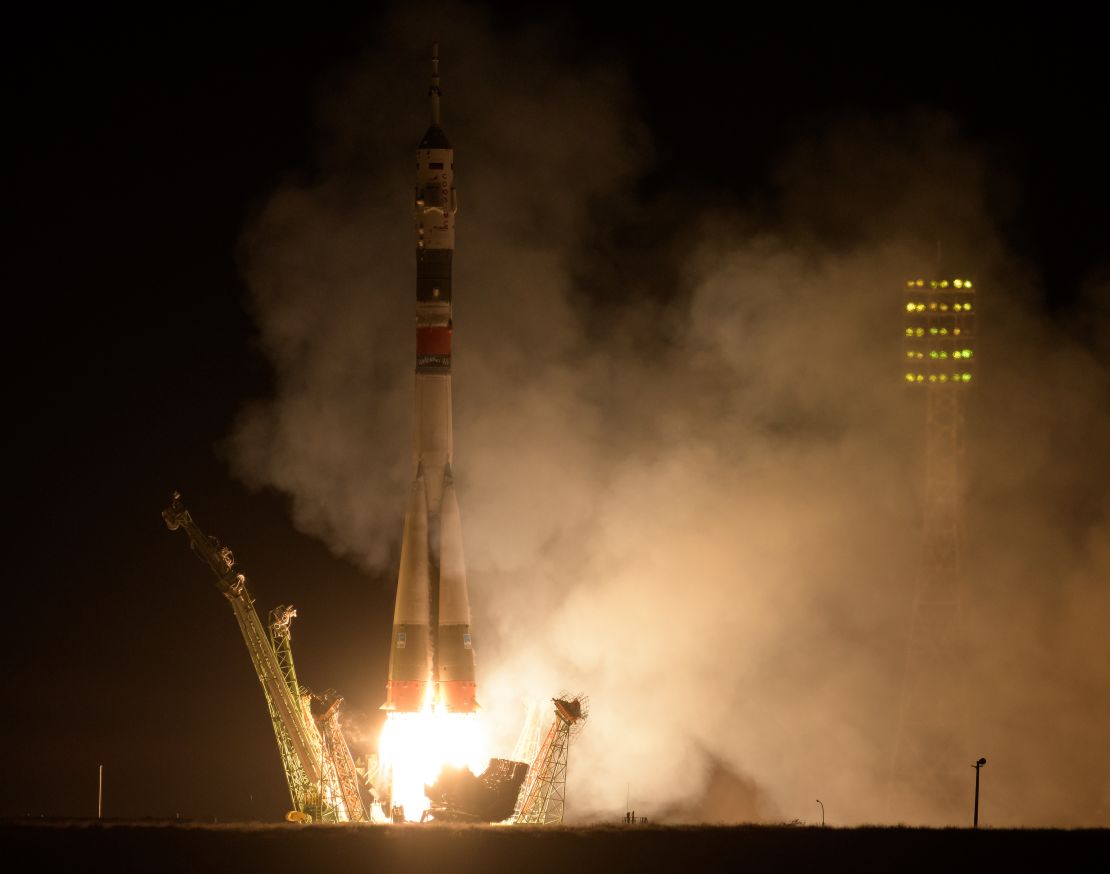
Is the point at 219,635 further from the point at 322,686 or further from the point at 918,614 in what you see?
the point at 918,614

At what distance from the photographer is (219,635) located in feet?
253

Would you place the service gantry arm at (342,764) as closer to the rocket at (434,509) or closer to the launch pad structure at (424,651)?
the launch pad structure at (424,651)

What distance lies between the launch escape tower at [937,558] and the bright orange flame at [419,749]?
16.6 m

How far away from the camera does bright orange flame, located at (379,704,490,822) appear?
55.1m

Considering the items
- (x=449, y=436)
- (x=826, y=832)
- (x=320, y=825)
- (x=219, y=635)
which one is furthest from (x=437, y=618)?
(x=219, y=635)

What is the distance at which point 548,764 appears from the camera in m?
54.6

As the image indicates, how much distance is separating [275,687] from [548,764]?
8.02 metres

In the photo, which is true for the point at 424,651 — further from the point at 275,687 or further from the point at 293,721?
the point at 275,687

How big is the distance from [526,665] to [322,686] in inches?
487

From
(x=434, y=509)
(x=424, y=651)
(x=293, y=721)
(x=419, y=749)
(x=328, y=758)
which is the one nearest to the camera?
(x=419, y=749)

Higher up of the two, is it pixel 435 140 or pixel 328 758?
pixel 435 140

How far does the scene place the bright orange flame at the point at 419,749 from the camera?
55.1m

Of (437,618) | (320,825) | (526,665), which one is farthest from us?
(526,665)

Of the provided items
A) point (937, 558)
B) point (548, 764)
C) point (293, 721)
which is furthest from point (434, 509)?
point (937, 558)
